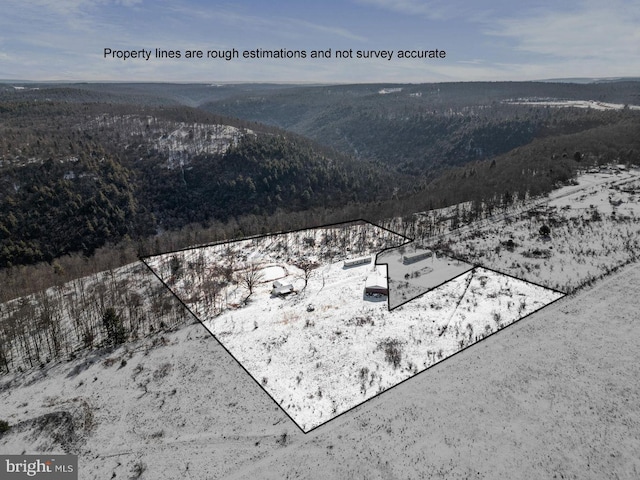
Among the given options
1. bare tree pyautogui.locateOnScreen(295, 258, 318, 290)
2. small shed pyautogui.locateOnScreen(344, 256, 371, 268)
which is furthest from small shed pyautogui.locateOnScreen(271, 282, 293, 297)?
small shed pyautogui.locateOnScreen(344, 256, 371, 268)

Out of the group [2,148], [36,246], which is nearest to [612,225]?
[36,246]

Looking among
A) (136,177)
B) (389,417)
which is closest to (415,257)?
(389,417)

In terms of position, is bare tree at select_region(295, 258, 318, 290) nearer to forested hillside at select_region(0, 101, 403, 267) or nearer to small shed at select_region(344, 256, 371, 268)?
small shed at select_region(344, 256, 371, 268)

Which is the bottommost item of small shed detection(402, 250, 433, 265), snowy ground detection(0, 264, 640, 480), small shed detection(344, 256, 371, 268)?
snowy ground detection(0, 264, 640, 480)

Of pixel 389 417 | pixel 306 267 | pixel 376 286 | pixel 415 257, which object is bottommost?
pixel 389 417

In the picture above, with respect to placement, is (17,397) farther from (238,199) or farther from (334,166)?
(334,166)

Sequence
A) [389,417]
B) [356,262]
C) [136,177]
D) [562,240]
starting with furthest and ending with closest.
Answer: [136,177]
[356,262]
[562,240]
[389,417]

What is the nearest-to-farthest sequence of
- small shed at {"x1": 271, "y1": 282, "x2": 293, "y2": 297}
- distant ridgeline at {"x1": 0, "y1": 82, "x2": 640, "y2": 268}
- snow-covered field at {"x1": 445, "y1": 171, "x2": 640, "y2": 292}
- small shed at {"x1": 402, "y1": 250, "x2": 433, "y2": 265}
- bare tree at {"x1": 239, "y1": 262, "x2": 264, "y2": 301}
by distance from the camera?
1. snow-covered field at {"x1": 445, "y1": 171, "x2": 640, "y2": 292}
2. small shed at {"x1": 402, "y1": 250, "x2": 433, "y2": 265}
3. small shed at {"x1": 271, "y1": 282, "x2": 293, "y2": 297}
4. bare tree at {"x1": 239, "y1": 262, "x2": 264, "y2": 301}
5. distant ridgeline at {"x1": 0, "y1": 82, "x2": 640, "y2": 268}

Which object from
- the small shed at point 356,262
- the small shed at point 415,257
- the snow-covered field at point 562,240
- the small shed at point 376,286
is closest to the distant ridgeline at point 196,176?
the snow-covered field at point 562,240

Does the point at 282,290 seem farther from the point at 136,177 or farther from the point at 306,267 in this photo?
the point at 136,177

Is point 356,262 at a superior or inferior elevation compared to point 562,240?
inferior

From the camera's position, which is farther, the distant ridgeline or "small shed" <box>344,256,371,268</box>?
the distant ridgeline
